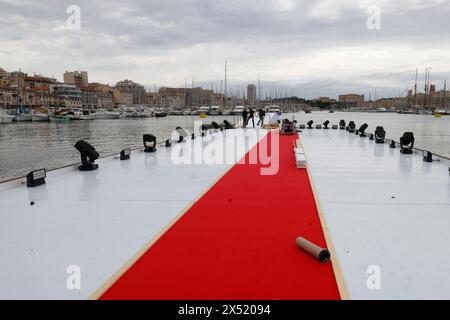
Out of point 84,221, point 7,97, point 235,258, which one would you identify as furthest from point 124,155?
point 7,97

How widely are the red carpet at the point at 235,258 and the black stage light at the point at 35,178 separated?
4065 mm

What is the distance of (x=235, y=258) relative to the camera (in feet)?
13.3

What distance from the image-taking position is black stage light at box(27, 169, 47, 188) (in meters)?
7.79

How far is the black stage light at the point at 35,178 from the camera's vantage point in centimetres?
779

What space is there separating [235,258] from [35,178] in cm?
591

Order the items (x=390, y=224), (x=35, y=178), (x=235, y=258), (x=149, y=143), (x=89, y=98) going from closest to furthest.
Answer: (x=235, y=258)
(x=390, y=224)
(x=35, y=178)
(x=149, y=143)
(x=89, y=98)

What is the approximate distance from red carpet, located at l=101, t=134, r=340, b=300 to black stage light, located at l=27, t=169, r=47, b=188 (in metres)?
4.06

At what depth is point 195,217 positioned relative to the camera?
559 centimetres

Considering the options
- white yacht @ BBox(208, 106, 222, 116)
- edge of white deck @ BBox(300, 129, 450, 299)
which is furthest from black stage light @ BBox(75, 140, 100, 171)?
white yacht @ BBox(208, 106, 222, 116)

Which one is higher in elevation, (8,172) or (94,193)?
(94,193)

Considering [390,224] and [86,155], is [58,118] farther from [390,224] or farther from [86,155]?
[390,224]
